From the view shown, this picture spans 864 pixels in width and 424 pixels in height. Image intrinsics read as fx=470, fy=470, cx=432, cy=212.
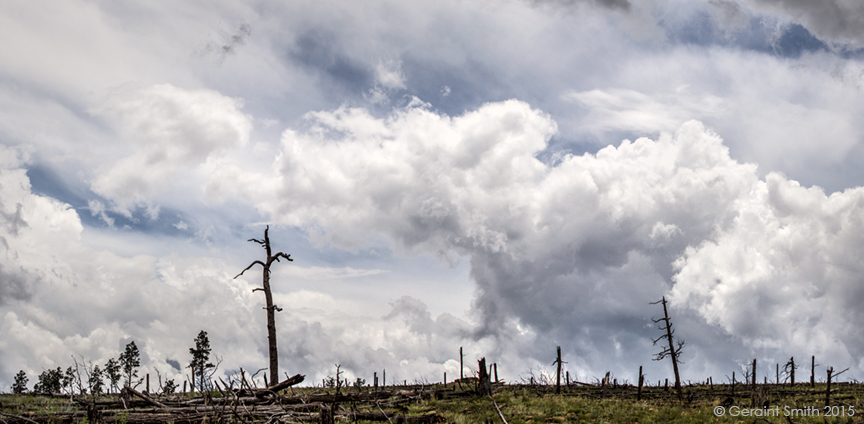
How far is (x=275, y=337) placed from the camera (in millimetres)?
25875

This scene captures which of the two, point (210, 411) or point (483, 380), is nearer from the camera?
point (210, 411)

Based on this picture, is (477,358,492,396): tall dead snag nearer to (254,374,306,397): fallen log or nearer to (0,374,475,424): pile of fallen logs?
(0,374,475,424): pile of fallen logs

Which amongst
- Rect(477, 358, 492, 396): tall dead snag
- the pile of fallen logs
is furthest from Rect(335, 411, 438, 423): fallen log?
Rect(477, 358, 492, 396): tall dead snag

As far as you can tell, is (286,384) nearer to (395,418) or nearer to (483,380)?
(395,418)

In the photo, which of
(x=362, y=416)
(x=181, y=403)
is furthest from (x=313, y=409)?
(x=181, y=403)

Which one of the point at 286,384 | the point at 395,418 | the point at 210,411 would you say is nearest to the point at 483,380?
the point at 395,418

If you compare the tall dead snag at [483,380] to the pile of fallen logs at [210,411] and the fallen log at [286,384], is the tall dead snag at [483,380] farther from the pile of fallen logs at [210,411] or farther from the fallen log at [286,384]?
the fallen log at [286,384]

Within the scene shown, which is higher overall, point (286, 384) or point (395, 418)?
point (286, 384)

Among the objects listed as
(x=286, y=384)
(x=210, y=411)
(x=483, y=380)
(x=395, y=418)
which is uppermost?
(x=286, y=384)

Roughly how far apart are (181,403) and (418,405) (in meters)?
9.88

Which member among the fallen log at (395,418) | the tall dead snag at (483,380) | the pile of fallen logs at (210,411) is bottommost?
the tall dead snag at (483,380)

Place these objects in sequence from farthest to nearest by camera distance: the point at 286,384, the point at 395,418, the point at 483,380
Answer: the point at 483,380
the point at 395,418
the point at 286,384

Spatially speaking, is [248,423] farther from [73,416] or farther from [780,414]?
[780,414]

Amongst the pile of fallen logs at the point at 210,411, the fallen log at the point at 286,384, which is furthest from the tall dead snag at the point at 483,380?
the fallen log at the point at 286,384
